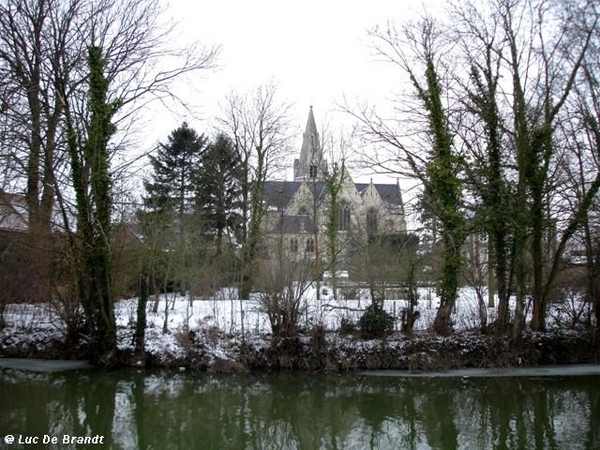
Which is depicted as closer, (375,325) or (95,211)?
(95,211)

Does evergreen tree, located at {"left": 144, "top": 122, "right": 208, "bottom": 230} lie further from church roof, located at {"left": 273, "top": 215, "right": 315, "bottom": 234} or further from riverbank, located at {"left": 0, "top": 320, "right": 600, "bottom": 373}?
riverbank, located at {"left": 0, "top": 320, "right": 600, "bottom": 373}

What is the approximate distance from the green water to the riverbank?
2.20 feet

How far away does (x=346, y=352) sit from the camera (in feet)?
52.0

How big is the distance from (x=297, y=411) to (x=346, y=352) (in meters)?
4.44

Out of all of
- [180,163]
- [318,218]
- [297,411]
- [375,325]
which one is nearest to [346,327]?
[375,325]

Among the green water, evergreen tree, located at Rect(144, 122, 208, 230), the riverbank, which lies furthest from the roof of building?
evergreen tree, located at Rect(144, 122, 208, 230)

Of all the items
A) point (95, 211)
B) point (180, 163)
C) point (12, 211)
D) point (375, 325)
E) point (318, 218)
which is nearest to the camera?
point (95, 211)

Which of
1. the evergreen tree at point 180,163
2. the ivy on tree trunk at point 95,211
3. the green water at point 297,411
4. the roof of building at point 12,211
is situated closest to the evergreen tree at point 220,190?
the evergreen tree at point 180,163

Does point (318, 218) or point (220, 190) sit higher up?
point (220, 190)

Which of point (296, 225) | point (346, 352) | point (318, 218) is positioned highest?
point (296, 225)

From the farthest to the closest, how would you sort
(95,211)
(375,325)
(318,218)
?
(318,218) < (375,325) < (95,211)

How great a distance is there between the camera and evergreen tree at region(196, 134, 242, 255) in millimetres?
36125

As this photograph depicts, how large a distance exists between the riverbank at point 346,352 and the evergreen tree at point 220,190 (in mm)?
19888

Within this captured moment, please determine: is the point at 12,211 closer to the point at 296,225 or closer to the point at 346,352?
the point at 346,352
